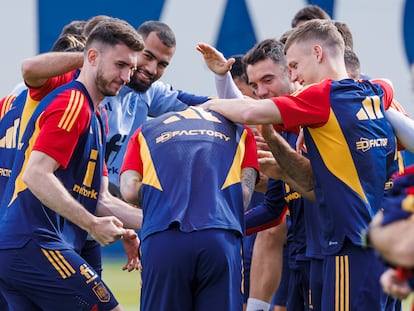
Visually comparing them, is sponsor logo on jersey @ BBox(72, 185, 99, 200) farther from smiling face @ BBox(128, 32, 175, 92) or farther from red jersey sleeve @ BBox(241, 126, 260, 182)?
smiling face @ BBox(128, 32, 175, 92)

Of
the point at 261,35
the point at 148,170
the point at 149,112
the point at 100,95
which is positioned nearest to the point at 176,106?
the point at 149,112

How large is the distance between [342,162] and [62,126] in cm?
167

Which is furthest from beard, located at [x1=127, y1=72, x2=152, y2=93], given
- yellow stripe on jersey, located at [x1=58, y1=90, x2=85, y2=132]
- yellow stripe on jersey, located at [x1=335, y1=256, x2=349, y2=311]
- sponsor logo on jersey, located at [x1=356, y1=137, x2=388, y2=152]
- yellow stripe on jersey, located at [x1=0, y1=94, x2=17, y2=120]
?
yellow stripe on jersey, located at [x1=335, y1=256, x2=349, y2=311]

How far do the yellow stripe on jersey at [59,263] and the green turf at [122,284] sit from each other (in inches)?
172

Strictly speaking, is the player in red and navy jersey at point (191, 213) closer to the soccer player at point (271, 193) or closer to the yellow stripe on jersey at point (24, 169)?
the yellow stripe on jersey at point (24, 169)

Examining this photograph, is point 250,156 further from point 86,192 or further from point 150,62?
point 150,62

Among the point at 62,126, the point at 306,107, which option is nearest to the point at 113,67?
the point at 62,126

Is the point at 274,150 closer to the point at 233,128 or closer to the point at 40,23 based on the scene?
the point at 233,128

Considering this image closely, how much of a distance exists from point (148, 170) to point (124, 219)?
1.13 m

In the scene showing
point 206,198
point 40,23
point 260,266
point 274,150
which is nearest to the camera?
point 206,198

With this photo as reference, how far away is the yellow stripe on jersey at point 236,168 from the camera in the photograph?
5.42 meters

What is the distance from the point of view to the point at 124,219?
6.50m

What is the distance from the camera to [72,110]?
5676 mm

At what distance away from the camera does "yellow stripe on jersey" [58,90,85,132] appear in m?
5.61
